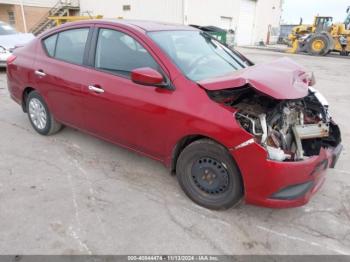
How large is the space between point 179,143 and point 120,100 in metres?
0.79

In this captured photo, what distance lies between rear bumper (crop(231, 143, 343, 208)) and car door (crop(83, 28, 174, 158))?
877mm

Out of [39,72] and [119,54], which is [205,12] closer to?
[39,72]

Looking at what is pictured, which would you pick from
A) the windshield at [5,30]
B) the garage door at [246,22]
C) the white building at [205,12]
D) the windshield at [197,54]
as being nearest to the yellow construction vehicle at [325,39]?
the white building at [205,12]

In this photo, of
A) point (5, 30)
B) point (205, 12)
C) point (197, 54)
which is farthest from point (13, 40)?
point (205, 12)

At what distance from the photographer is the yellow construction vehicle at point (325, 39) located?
58.5ft

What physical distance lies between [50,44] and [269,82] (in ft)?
9.72

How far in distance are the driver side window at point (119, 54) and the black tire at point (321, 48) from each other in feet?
58.1

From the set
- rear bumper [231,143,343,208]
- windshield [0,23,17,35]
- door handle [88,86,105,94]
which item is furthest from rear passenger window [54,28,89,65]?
windshield [0,23,17,35]

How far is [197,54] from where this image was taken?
3258mm

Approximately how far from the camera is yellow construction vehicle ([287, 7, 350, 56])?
17.8m

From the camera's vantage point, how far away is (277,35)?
32.0 m

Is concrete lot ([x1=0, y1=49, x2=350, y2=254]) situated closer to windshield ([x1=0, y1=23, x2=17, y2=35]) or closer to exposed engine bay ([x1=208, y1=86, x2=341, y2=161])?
exposed engine bay ([x1=208, y1=86, x2=341, y2=161])

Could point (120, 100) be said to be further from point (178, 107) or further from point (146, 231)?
point (146, 231)

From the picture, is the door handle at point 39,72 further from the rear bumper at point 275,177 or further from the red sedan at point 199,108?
the rear bumper at point 275,177
